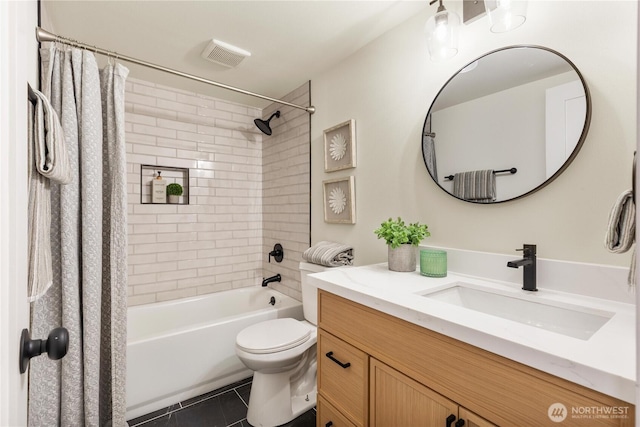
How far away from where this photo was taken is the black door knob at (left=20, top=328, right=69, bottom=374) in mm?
551

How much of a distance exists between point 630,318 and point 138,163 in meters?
2.99

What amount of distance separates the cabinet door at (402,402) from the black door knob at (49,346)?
0.90m

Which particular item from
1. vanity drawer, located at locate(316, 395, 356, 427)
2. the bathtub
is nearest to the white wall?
vanity drawer, located at locate(316, 395, 356, 427)

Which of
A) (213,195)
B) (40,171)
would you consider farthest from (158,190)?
(40,171)

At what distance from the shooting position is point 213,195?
2.81 m

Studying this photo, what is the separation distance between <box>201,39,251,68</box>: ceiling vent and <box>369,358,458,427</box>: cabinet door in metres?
2.01

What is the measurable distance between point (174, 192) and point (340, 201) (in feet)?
4.91

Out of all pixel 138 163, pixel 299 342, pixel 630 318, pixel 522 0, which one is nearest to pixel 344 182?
pixel 299 342

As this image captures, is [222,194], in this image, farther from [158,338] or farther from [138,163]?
[158,338]

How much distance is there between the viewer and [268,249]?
3.01 metres

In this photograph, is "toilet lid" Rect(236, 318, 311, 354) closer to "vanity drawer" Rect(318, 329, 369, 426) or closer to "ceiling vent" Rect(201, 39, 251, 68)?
"vanity drawer" Rect(318, 329, 369, 426)

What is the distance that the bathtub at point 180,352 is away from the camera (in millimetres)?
1772

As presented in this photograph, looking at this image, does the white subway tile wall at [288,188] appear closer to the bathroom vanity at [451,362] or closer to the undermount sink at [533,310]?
the bathroom vanity at [451,362]

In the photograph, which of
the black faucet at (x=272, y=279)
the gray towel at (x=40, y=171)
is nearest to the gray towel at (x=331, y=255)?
the black faucet at (x=272, y=279)
